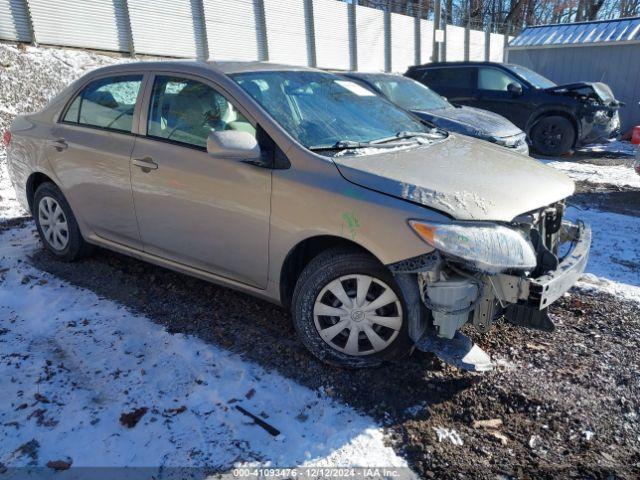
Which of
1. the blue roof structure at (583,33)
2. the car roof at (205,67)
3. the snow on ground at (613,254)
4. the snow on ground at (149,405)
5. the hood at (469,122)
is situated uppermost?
the blue roof structure at (583,33)

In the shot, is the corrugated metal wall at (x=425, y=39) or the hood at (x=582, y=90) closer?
the hood at (x=582, y=90)

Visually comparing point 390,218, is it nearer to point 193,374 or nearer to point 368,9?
point 193,374

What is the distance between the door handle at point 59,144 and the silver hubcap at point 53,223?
506 millimetres

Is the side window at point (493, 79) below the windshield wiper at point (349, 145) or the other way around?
the other way around

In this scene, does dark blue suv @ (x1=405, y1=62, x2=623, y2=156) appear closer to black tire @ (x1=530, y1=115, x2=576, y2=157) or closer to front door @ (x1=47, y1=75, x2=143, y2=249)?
black tire @ (x1=530, y1=115, x2=576, y2=157)

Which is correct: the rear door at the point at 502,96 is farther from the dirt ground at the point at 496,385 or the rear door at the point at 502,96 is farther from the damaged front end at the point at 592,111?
the dirt ground at the point at 496,385

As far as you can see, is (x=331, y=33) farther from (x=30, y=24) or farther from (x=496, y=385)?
(x=496, y=385)

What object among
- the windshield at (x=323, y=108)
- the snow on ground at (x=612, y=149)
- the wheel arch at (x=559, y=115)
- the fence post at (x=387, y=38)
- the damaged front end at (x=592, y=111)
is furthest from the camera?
the fence post at (x=387, y=38)

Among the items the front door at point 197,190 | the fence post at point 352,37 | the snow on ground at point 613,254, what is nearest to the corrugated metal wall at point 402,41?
the fence post at point 352,37

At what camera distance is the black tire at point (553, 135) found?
9727mm

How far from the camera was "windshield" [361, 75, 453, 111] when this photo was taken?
7.86 m

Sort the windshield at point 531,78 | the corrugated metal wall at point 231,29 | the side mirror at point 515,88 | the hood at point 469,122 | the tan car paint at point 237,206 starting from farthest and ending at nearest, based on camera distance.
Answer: the corrugated metal wall at point 231,29 < the windshield at point 531,78 < the side mirror at point 515,88 < the hood at point 469,122 < the tan car paint at point 237,206

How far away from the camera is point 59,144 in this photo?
13.6 ft

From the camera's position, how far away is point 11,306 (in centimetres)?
377
